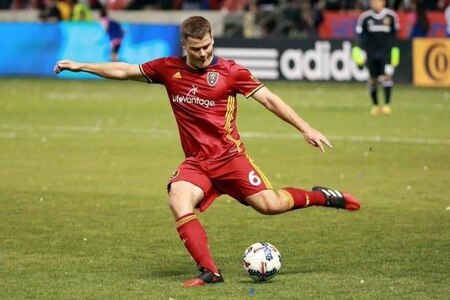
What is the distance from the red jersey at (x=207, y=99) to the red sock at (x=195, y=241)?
0.62m

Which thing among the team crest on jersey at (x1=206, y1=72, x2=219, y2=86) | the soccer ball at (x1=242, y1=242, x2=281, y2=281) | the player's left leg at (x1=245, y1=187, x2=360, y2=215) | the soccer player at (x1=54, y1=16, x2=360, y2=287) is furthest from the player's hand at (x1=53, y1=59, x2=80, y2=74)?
the soccer ball at (x1=242, y1=242, x2=281, y2=281)

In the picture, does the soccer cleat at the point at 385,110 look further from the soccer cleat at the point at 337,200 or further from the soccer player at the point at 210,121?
the soccer player at the point at 210,121

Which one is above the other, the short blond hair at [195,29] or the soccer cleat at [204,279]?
the short blond hair at [195,29]

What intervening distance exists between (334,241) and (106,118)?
1385 cm

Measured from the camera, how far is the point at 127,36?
113 feet

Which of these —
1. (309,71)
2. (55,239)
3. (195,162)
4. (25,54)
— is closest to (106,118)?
(309,71)

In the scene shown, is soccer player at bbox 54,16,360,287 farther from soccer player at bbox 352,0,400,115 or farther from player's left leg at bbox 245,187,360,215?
soccer player at bbox 352,0,400,115

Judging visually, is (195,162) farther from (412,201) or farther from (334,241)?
(412,201)

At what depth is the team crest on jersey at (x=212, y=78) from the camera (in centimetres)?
985

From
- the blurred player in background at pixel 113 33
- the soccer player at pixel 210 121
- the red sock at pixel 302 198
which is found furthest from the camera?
the blurred player in background at pixel 113 33

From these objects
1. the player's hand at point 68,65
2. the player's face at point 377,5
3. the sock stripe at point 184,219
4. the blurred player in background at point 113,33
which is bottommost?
the blurred player in background at point 113,33

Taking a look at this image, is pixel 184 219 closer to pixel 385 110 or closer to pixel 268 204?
pixel 268 204

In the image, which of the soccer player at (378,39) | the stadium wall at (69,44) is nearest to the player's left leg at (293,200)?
the soccer player at (378,39)

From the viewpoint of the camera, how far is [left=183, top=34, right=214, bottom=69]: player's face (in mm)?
9539
